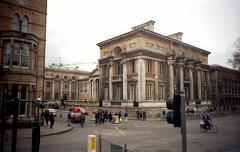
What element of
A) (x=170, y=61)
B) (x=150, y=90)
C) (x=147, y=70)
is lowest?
(x=150, y=90)

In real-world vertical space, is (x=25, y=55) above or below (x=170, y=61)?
below

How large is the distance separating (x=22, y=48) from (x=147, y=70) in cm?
2451

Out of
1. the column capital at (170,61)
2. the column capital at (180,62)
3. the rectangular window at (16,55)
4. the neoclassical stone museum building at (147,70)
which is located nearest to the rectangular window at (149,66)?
the neoclassical stone museum building at (147,70)

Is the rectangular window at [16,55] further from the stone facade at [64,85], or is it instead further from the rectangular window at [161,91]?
the stone facade at [64,85]

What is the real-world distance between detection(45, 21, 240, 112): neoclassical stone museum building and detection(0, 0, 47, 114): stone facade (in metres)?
20.2

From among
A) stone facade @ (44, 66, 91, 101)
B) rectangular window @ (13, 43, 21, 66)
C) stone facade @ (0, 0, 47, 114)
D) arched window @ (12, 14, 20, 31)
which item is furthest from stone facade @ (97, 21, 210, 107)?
stone facade @ (44, 66, 91, 101)

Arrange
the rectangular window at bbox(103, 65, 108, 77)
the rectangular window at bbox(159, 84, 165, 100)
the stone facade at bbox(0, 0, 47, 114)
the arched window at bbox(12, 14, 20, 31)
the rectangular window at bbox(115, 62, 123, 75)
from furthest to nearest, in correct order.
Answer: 1. the rectangular window at bbox(103, 65, 108, 77)
2. the rectangular window at bbox(115, 62, 123, 75)
3. the rectangular window at bbox(159, 84, 165, 100)
4. the arched window at bbox(12, 14, 20, 31)
5. the stone facade at bbox(0, 0, 47, 114)

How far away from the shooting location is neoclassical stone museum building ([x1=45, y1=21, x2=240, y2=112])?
4156cm

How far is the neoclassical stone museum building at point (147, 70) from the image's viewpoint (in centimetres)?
4156

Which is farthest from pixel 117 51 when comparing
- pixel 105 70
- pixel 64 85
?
pixel 64 85

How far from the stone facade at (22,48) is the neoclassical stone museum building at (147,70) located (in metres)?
20.2

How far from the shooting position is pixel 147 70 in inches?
1663

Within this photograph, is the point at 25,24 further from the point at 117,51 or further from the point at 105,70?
the point at 105,70

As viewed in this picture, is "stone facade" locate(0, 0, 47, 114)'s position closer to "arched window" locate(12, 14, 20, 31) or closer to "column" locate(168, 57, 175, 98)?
"arched window" locate(12, 14, 20, 31)
